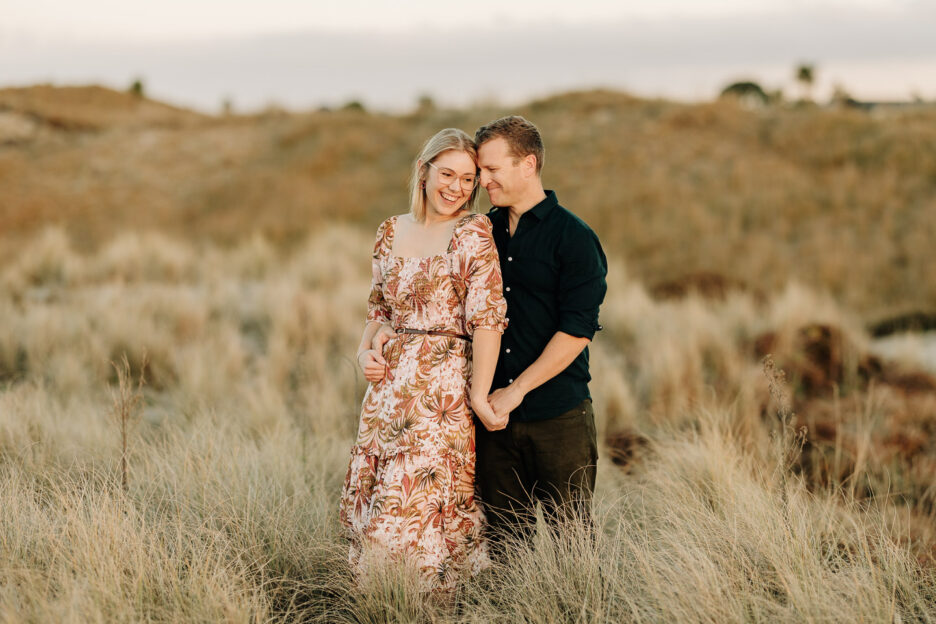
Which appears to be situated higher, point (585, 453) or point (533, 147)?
point (533, 147)

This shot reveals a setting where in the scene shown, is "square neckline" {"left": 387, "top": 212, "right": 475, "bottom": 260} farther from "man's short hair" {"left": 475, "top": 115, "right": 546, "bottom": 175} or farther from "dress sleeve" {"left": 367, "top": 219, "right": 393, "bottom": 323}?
"man's short hair" {"left": 475, "top": 115, "right": 546, "bottom": 175}

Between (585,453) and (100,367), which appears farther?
(100,367)

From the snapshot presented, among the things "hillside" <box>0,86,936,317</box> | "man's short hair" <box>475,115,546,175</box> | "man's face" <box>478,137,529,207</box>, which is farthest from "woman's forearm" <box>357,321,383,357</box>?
"hillside" <box>0,86,936,317</box>

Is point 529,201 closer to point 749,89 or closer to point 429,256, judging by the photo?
point 429,256

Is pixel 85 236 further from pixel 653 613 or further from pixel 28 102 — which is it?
pixel 653 613

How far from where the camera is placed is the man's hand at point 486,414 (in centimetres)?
281

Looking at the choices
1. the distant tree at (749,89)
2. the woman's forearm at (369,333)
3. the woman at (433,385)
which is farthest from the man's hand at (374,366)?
the distant tree at (749,89)

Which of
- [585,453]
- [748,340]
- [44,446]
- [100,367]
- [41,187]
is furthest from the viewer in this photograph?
[41,187]

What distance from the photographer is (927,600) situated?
2.79 m

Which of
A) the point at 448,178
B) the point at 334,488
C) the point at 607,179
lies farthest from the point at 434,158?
the point at 607,179

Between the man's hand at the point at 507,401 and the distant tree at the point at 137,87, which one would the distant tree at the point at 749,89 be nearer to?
the distant tree at the point at 137,87

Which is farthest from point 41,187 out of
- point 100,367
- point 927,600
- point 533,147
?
point 927,600

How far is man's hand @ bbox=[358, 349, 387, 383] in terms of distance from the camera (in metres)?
3.00

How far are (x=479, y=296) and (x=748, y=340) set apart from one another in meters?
6.86
